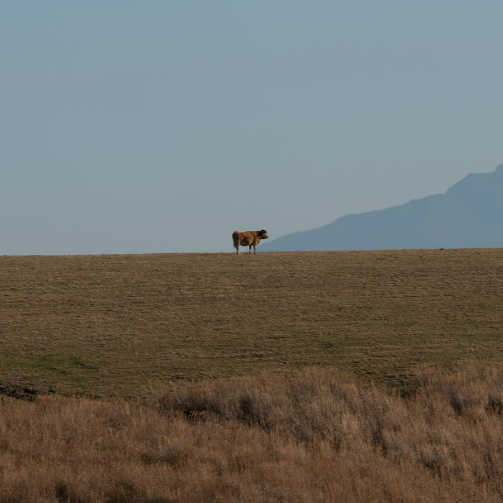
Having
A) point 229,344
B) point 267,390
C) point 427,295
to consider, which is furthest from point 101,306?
point 267,390

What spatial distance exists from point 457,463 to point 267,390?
6157 millimetres

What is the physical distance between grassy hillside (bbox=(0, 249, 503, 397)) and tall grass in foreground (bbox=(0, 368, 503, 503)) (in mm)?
2650

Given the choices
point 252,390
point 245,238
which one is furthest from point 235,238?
point 252,390

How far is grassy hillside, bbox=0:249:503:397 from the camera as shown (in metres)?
25.6

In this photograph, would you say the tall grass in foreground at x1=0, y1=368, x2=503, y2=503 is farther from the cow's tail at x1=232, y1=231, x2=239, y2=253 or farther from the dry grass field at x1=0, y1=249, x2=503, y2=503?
the cow's tail at x1=232, y1=231, x2=239, y2=253

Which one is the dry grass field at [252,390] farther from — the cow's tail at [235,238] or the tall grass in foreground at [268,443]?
the cow's tail at [235,238]

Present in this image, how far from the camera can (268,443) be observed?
17.2m

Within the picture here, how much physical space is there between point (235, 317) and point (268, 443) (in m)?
17.2

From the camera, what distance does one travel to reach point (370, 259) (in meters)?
53.8

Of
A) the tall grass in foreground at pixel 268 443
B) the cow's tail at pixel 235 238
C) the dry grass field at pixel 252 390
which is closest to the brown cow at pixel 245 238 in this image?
the cow's tail at pixel 235 238

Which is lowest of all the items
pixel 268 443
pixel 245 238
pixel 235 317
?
pixel 268 443

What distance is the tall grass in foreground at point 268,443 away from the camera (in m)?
14.3

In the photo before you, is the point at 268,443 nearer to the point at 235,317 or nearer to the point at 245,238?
the point at 235,317

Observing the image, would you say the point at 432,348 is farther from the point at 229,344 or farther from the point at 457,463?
the point at 457,463
